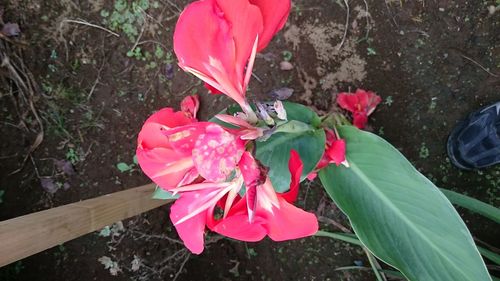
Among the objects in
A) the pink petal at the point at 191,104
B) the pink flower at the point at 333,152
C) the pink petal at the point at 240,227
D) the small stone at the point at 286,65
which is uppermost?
the pink petal at the point at 240,227

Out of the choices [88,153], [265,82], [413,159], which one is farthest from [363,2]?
[88,153]

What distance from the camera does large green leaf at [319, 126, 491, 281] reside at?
862 mm

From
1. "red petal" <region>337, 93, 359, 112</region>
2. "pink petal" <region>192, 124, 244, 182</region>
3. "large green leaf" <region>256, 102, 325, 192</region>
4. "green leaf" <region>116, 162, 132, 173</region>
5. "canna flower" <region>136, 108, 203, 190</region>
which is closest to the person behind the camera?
"pink petal" <region>192, 124, 244, 182</region>

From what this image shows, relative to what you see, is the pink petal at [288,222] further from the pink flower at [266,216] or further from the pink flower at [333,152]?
the pink flower at [333,152]

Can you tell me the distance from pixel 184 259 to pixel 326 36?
0.87 meters

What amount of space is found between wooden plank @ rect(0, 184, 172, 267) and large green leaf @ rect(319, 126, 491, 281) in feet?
1.73

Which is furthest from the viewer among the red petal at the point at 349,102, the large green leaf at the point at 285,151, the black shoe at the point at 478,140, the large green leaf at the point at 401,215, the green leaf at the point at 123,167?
the green leaf at the point at 123,167

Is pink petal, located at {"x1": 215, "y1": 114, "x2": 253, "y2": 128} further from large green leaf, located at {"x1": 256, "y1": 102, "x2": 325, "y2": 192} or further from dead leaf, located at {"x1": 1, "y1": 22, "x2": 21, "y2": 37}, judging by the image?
dead leaf, located at {"x1": 1, "y1": 22, "x2": 21, "y2": 37}

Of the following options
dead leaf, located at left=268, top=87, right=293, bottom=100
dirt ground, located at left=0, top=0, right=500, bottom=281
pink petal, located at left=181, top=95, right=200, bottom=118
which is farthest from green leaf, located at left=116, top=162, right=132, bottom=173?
dead leaf, located at left=268, top=87, right=293, bottom=100

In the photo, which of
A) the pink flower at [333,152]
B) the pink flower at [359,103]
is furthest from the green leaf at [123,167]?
the pink flower at [333,152]

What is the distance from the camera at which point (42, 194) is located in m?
1.73

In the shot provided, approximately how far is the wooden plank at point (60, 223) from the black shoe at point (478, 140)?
91 cm

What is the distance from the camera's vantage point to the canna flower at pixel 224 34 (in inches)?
25.0

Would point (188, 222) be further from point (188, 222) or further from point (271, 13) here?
point (271, 13)
